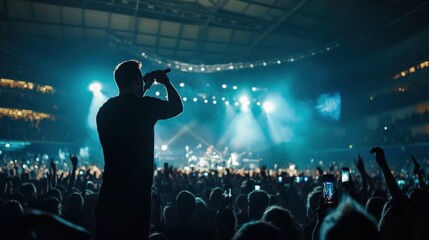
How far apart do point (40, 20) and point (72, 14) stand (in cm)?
204

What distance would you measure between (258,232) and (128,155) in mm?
1391

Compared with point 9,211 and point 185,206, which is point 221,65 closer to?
point 185,206

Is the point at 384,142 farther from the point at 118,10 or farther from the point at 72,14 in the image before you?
the point at 72,14

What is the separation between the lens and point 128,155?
2711mm

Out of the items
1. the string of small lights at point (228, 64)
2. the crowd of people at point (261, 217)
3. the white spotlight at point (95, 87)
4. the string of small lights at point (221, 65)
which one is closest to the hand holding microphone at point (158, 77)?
the crowd of people at point (261, 217)

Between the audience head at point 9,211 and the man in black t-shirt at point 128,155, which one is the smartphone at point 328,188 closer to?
the man in black t-shirt at point 128,155

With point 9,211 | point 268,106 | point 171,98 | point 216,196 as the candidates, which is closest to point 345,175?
point 171,98

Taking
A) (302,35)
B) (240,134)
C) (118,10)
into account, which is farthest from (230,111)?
(118,10)

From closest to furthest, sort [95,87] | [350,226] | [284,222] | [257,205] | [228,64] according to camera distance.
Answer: [350,226] < [284,222] < [257,205] < [228,64] < [95,87]

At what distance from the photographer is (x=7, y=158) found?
1928 centimetres

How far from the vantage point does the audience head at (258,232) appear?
168 cm

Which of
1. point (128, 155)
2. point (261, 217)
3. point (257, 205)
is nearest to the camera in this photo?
point (128, 155)

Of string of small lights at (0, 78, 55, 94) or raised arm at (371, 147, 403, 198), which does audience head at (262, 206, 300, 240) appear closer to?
raised arm at (371, 147, 403, 198)

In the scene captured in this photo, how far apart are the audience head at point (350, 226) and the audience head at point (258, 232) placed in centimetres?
36
